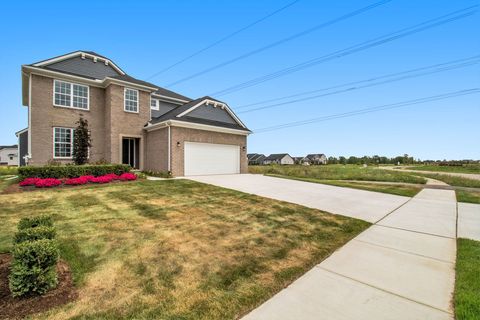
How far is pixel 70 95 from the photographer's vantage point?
14.3m

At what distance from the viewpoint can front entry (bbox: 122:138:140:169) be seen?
16.3 metres

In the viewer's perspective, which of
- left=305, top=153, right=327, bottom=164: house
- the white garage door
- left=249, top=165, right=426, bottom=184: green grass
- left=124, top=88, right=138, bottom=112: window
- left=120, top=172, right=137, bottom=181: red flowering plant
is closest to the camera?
left=120, top=172, right=137, bottom=181: red flowering plant

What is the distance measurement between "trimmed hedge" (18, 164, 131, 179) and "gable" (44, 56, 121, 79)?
787 cm

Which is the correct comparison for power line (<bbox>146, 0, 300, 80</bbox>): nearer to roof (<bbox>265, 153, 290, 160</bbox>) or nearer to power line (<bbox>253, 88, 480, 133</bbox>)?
power line (<bbox>253, 88, 480, 133</bbox>)

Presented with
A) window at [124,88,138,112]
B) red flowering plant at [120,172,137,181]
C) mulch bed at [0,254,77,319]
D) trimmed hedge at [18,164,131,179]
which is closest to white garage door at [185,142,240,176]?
red flowering plant at [120,172,137,181]

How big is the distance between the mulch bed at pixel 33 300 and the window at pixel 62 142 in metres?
13.8

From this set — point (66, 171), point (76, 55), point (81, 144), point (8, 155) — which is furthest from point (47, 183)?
point (8, 155)

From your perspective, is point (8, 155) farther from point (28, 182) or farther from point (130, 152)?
point (28, 182)

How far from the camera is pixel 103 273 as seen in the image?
121 inches

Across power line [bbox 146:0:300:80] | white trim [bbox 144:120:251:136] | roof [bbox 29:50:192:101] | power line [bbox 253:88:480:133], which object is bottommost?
white trim [bbox 144:120:251:136]

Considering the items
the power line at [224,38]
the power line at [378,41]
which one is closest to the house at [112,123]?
the power line at [224,38]

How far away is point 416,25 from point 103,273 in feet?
57.6

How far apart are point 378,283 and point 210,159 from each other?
13.8 metres

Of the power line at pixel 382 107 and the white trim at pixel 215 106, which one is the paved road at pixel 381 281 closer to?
the white trim at pixel 215 106
